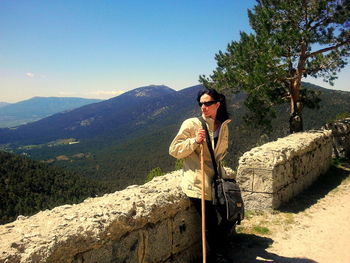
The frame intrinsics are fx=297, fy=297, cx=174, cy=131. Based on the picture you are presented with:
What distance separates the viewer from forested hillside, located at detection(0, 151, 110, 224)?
192ft

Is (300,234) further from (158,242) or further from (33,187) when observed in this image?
(33,187)

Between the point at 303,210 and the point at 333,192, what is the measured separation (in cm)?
187

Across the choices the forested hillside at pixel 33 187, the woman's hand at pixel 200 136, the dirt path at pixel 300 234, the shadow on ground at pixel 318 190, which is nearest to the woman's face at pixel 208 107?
the woman's hand at pixel 200 136

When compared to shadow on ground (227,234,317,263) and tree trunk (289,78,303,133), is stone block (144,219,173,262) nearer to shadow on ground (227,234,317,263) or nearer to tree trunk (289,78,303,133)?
shadow on ground (227,234,317,263)

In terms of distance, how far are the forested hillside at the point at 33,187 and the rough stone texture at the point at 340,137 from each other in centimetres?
5543

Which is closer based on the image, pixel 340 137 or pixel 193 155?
pixel 193 155

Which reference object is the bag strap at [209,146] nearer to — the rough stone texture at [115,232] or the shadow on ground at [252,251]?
the rough stone texture at [115,232]

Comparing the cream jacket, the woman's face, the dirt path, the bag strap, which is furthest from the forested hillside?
the woman's face

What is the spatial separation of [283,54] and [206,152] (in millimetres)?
8996

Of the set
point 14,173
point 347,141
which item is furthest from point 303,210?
point 14,173

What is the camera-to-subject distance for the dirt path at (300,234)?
439 centimetres

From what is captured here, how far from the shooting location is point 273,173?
5891 millimetres

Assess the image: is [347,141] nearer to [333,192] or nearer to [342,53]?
[342,53]

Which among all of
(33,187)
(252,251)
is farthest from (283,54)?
(33,187)
